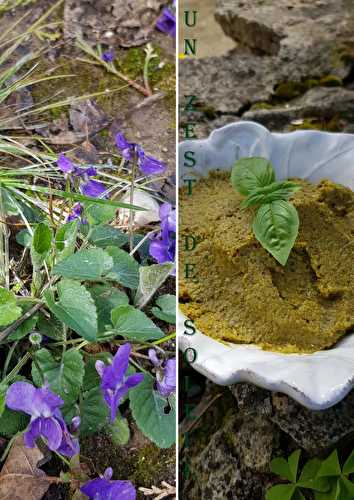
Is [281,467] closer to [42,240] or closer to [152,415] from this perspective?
[152,415]

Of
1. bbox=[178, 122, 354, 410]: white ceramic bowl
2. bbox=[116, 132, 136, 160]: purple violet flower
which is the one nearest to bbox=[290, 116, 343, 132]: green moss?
bbox=[178, 122, 354, 410]: white ceramic bowl

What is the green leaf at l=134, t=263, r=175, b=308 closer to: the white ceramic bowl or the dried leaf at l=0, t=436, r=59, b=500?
the white ceramic bowl

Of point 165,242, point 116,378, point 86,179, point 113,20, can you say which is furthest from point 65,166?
point 113,20

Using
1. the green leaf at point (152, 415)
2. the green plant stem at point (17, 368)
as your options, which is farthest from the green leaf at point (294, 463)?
the green plant stem at point (17, 368)

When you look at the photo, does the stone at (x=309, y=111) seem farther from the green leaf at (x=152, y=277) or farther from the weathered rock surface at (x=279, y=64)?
the green leaf at (x=152, y=277)

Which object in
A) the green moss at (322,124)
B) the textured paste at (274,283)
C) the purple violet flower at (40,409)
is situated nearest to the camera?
the purple violet flower at (40,409)

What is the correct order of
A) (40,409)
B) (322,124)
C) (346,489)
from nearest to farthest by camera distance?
(40,409) → (346,489) → (322,124)
